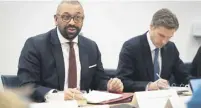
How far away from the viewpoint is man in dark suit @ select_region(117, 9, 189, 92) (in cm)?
280

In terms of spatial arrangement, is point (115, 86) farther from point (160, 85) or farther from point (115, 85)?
point (160, 85)

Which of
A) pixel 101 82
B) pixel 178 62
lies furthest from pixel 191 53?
pixel 101 82

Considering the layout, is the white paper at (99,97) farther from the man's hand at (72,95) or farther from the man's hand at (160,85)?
the man's hand at (160,85)

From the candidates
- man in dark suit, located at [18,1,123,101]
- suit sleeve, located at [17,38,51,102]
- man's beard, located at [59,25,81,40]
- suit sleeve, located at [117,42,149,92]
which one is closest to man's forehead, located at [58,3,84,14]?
man in dark suit, located at [18,1,123,101]

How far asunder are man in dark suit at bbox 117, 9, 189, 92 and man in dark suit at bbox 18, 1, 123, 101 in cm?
25

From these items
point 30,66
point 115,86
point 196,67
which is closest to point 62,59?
point 30,66

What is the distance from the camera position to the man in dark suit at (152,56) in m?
2.80

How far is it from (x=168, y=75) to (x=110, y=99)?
0.99m

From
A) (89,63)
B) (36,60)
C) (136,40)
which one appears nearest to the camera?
(36,60)

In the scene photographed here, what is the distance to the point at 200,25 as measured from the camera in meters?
4.06

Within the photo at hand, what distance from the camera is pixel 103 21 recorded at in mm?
4102

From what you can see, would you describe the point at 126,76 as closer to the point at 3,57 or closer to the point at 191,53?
the point at 191,53

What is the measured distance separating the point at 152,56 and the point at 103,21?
1.30 meters

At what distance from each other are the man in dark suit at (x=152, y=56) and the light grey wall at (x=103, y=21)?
1094 millimetres
